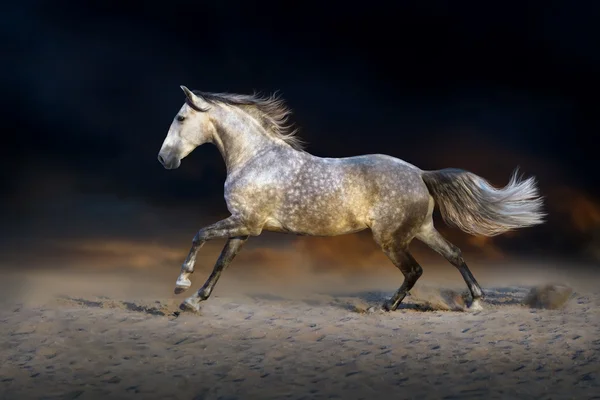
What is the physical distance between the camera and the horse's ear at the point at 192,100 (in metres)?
6.47

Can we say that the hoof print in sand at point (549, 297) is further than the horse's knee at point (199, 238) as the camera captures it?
Yes

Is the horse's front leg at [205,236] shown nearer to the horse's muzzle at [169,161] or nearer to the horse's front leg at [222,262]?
the horse's front leg at [222,262]

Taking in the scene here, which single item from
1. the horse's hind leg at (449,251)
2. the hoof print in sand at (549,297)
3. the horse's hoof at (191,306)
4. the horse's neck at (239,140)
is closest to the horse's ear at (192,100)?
the horse's neck at (239,140)

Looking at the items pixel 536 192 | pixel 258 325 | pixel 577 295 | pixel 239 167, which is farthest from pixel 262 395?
pixel 577 295

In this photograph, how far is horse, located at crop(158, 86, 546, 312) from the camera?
6305 millimetres

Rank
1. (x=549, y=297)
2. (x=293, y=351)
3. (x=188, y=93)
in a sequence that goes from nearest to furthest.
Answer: (x=293, y=351), (x=188, y=93), (x=549, y=297)

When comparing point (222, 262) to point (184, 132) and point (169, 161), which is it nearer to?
point (169, 161)

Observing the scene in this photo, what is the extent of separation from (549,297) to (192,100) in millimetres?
4895

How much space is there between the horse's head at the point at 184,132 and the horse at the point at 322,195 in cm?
1

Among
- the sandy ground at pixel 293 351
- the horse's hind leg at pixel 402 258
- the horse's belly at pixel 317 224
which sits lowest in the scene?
the sandy ground at pixel 293 351

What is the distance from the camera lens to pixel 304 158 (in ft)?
21.5

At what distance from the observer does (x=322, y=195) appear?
20.7 ft

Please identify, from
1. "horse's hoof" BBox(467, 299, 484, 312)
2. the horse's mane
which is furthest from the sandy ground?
the horse's mane

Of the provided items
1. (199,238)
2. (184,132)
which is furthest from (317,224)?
(184,132)
